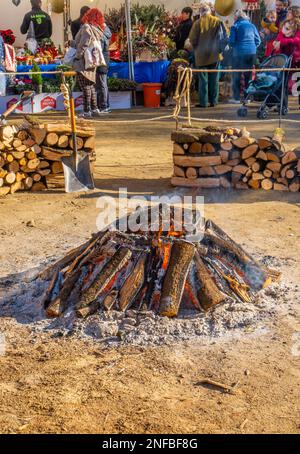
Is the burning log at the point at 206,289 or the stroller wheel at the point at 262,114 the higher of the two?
the burning log at the point at 206,289

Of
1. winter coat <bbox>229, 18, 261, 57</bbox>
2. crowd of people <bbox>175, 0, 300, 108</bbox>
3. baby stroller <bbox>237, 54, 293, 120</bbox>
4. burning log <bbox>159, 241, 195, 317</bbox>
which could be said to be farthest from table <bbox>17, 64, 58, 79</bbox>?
burning log <bbox>159, 241, 195, 317</bbox>

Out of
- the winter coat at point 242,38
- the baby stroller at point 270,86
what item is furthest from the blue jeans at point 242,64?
the baby stroller at point 270,86

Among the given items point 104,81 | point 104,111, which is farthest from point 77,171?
point 104,111

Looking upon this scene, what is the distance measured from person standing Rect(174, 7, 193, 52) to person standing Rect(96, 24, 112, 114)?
9.15 feet

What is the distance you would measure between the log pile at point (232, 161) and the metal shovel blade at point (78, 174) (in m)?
1.15

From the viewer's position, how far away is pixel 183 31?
16719 millimetres

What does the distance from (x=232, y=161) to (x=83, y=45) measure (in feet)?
19.3

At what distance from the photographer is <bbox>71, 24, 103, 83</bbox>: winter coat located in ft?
43.1

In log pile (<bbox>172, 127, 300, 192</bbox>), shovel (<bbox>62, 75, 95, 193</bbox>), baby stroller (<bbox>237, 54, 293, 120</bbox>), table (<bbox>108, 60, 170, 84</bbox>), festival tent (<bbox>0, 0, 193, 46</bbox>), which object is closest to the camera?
log pile (<bbox>172, 127, 300, 192</bbox>)

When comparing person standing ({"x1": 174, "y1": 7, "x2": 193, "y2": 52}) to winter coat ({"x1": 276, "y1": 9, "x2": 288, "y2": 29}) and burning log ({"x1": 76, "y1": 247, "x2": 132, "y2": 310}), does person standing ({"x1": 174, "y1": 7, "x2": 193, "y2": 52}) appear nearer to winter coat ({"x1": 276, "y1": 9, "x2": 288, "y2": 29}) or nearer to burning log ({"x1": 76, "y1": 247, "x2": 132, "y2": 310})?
winter coat ({"x1": 276, "y1": 9, "x2": 288, "y2": 29})

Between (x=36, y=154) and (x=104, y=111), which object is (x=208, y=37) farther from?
(x=36, y=154)

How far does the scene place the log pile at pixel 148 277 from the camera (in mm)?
4887

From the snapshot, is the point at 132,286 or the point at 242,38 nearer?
the point at 132,286

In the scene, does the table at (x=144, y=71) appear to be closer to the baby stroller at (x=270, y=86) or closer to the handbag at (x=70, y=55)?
the handbag at (x=70, y=55)
